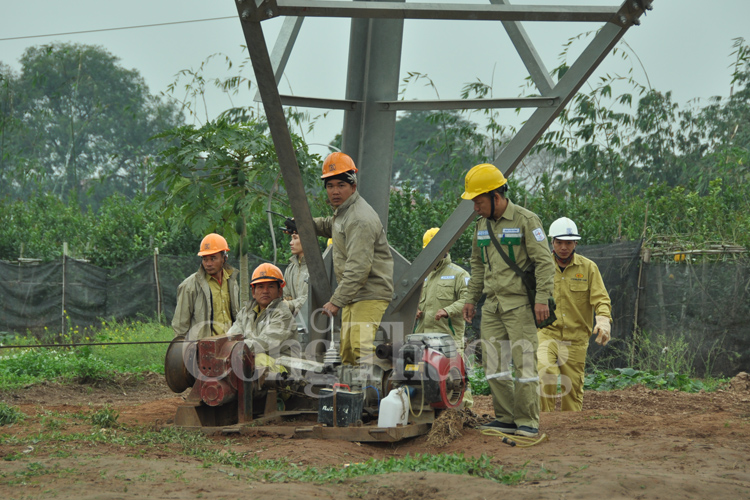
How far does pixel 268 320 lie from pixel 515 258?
2294mm

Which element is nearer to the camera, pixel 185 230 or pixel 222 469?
pixel 222 469

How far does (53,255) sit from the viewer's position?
1909 cm

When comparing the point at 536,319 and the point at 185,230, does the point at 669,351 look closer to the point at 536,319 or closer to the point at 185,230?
the point at 536,319

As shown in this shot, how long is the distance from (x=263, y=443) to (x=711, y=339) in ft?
22.3

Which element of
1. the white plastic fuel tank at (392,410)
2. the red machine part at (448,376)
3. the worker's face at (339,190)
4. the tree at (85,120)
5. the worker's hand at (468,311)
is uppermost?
the tree at (85,120)

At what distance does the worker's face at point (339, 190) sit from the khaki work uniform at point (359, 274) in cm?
5

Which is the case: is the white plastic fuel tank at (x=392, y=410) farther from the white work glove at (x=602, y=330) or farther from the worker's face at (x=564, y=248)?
the worker's face at (x=564, y=248)

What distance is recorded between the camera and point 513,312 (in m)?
6.04

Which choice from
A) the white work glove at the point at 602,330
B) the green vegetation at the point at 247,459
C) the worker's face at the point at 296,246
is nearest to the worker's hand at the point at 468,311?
the white work glove at the point at 602,330

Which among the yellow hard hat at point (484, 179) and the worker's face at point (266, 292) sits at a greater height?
the yellow hard hat at point (484, 179)

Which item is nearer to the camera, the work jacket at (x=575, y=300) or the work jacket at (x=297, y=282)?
the work jacket at (x=575, y=300)

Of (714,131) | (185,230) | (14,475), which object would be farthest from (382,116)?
(714,131)

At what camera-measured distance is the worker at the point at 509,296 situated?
5930 mm

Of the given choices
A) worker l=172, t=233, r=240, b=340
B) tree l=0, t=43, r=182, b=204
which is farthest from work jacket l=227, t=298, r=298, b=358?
tree l=0, t=43, r=182, b=204
